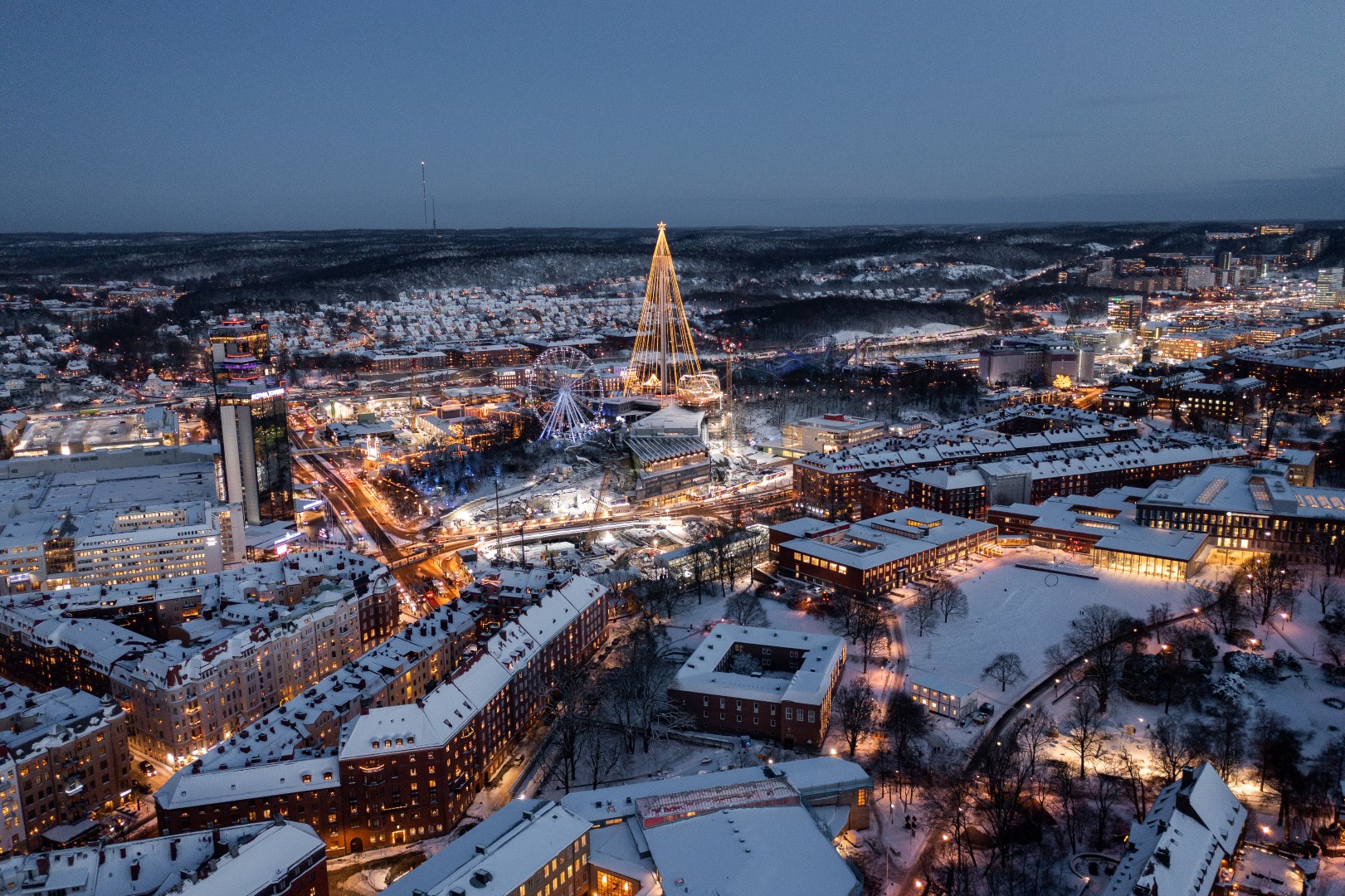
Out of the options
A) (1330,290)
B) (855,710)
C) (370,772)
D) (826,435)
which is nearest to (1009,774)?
(855,710)

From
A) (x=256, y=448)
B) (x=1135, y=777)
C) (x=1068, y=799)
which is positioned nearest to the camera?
(x=1068, y=799)

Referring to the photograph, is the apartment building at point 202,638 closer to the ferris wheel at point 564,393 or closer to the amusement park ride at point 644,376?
the ferris wheel at point 564,393

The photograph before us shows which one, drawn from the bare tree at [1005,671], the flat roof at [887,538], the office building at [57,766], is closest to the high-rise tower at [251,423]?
the office building at [57,766]

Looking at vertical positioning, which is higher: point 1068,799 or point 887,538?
point 887,538

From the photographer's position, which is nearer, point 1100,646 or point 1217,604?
point 1100,646

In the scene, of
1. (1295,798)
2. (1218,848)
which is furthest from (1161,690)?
(1218,848)

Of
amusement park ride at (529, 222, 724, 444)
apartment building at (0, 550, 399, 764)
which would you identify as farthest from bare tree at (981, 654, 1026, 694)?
amusement park ride at (529, 222, 724, 444)

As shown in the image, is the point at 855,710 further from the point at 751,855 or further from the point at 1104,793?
the point at 751,855

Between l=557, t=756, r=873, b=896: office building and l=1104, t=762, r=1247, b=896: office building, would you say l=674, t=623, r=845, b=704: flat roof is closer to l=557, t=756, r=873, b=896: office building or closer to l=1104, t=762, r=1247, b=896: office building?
l=557, t=756, r=873, b=896: office building

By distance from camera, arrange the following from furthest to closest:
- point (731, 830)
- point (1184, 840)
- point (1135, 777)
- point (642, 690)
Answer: point (642, 690), point (1135, 777), point (731, 830), point (1184, 840)
